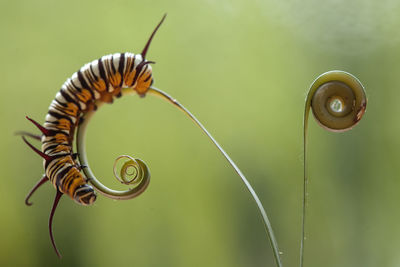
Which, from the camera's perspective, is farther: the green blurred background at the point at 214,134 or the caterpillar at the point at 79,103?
the green blurred background at the point at 214,134

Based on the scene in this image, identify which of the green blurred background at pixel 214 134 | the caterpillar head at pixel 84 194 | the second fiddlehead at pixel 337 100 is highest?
the green blurred background at pixel 214 134

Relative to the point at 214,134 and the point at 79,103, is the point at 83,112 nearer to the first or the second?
the point at 79,103

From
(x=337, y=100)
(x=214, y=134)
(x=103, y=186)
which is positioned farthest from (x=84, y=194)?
(x=214, y=134)

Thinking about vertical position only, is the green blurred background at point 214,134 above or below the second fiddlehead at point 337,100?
above

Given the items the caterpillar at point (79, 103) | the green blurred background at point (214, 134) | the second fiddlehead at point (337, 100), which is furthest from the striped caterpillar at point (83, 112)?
the green blurred background at point (214, 134)

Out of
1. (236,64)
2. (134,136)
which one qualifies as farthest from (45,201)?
(236,64)

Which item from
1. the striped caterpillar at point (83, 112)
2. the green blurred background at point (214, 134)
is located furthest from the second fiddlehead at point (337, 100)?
the green blurred background at point (214, 134)

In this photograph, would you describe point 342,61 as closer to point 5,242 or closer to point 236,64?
point 236,64

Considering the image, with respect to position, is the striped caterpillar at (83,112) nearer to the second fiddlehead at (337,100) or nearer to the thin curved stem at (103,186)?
the thin curved stem at (103,186)

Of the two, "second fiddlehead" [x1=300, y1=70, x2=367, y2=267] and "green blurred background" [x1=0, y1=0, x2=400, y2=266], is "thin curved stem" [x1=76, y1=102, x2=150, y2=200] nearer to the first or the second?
"second fiddlehead" [x1=300, y1=70, x2=367, y2=267]
